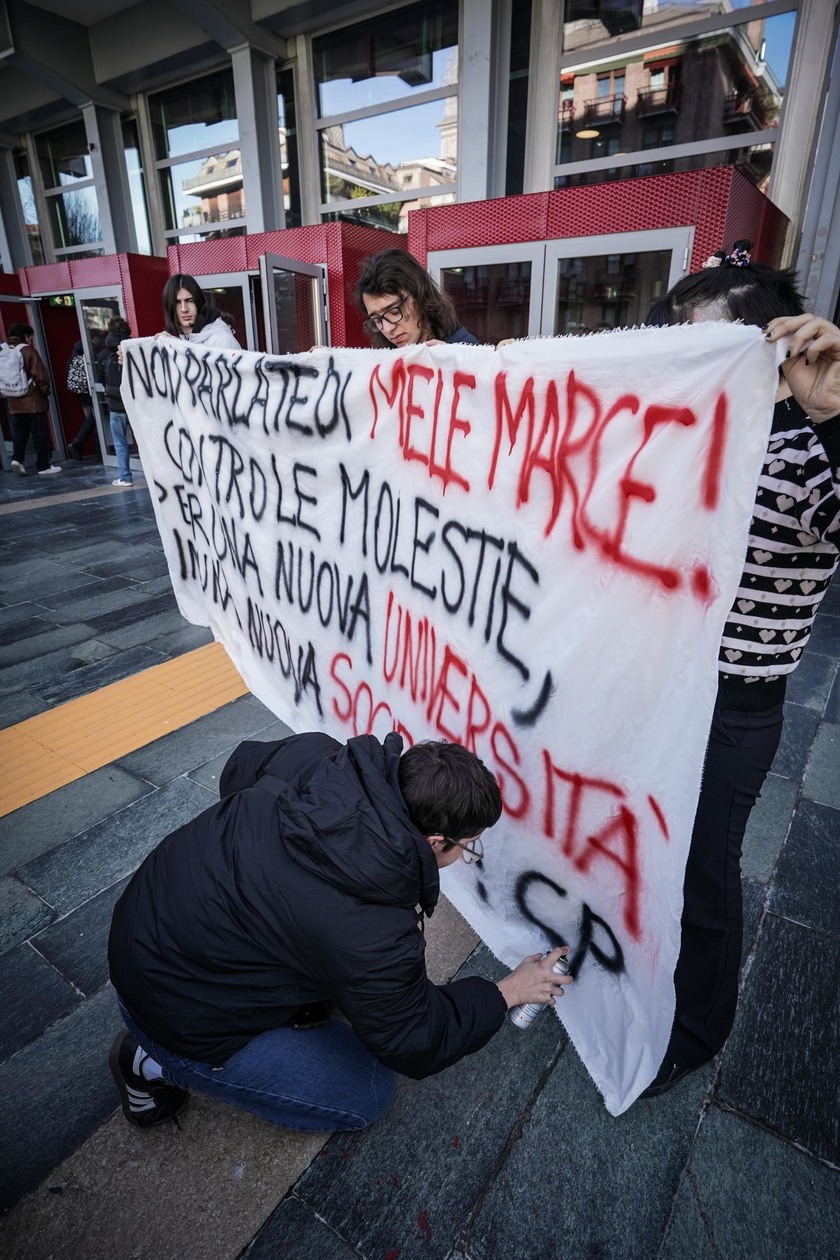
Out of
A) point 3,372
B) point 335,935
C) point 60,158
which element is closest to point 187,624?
point 335,935

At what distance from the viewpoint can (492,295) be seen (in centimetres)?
676

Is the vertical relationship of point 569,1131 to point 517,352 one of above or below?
below

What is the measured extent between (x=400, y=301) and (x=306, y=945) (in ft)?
7.55

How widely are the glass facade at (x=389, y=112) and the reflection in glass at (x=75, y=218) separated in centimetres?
569

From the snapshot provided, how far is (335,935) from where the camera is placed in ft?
4.11

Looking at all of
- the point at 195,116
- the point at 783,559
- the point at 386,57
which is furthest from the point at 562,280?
the point at 195,116

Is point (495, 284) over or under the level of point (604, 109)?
under

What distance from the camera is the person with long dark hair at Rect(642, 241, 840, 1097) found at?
3.71 feet

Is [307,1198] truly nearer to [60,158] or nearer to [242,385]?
[242,385]

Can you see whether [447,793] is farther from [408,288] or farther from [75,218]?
[75,218]

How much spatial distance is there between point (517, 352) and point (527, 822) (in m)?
1.19

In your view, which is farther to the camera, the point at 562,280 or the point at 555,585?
the point at 562,280

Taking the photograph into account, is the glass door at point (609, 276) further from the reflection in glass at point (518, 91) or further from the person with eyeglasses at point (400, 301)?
the person with eyeglasses at point (400, 301)

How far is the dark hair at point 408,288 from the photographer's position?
103 inches
